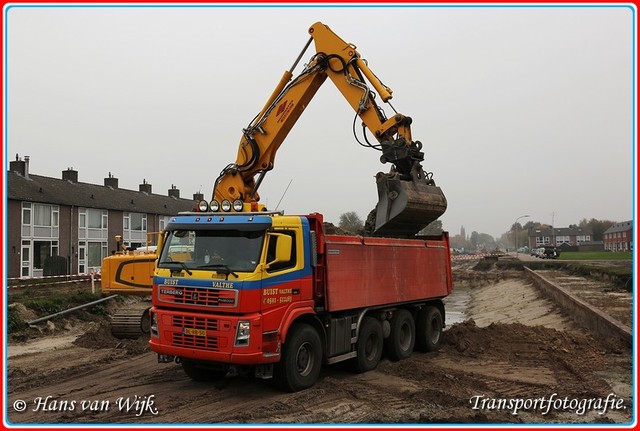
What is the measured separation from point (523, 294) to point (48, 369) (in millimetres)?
23246

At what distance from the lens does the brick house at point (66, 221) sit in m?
31.3

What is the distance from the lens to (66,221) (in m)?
34.7

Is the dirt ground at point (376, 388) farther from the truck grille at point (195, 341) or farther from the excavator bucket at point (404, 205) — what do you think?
the excavator bucket at point (404, 205)

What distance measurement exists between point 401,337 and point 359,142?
4.51m

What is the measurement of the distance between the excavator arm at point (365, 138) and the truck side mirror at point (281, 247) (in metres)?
3.48

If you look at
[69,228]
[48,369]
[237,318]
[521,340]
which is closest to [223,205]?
[237,318]

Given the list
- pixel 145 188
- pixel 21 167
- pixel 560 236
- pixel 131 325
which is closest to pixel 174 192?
pixel 145 188

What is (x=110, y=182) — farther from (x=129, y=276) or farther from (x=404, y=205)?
(x=404, y=205)

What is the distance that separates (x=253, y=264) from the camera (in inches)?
332

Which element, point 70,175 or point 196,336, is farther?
point 70,175

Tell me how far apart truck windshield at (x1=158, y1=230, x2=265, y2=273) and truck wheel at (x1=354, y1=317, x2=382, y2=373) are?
3064mm

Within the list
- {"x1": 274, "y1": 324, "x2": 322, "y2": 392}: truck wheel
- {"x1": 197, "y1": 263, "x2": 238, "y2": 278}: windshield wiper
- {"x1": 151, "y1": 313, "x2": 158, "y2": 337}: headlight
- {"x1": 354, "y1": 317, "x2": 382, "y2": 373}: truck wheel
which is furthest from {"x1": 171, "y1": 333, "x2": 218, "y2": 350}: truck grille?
{"x1": 354, "y1": 317, "x2": 382, "y2": 373}: truck wheel

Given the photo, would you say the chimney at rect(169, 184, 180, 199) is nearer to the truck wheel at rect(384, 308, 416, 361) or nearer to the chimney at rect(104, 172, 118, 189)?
the chimney at rect(104, 172, 118, 189)

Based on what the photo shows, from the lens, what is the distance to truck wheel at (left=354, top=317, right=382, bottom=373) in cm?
1026
